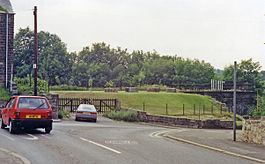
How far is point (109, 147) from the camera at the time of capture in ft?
61.2

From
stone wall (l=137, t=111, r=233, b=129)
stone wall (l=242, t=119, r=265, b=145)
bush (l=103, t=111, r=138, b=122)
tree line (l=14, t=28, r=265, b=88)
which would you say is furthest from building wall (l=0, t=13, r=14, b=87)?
tree line (l=14, t=28, r=265, b=88)

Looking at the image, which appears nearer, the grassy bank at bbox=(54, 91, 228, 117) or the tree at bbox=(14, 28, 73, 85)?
the grassy bank at bbox=(54, 91, 228, 117)

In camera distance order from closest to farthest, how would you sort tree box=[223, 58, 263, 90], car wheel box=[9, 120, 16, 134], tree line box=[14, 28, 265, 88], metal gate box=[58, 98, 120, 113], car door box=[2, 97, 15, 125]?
car wheel box=[9, 120, 16, 134] < car door box=[2, 97, 15, 125] < metal gate box=[58, 98, 120, 113] < tree line box=[14, 28, 265, 88] < tree box=[223, 58, 263, 90]

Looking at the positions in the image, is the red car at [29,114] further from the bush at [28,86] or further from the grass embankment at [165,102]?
the grass embankment at [165,102]

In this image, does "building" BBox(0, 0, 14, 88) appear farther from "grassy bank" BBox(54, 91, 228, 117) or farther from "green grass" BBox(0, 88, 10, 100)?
"grassy bank" BBox(54, 91, 228, 117)

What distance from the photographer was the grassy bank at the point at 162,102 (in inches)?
2256

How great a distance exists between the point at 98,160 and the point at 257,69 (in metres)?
88.4

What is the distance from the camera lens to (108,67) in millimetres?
118375

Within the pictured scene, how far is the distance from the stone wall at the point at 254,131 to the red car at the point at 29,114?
7.94 metres

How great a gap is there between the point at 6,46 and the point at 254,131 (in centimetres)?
2923

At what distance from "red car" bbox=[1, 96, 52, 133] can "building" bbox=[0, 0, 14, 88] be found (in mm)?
22673

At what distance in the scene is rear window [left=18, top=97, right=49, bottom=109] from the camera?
2358cm

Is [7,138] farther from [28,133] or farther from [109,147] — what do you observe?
[109,147]

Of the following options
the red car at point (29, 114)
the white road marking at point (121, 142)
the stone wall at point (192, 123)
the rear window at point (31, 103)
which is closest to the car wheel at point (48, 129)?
the red car at point (29, 114)
